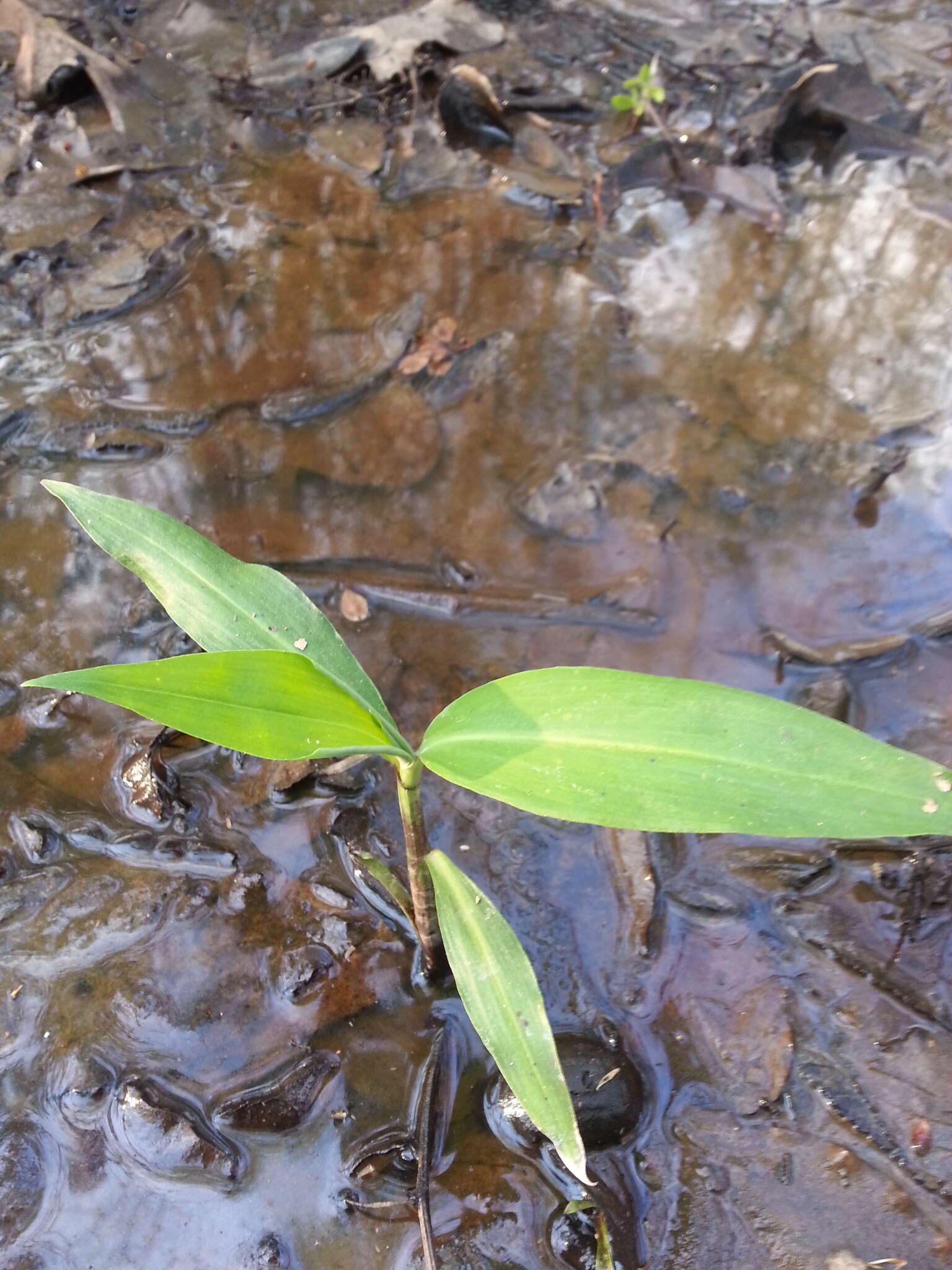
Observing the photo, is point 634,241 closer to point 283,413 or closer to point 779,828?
point 283,413

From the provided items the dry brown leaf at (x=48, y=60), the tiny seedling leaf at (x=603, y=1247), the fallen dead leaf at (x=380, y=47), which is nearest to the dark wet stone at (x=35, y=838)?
the tiny seedling leaf at (x=603, y=1247)

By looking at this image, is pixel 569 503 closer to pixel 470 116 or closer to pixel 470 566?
pixel 470 566

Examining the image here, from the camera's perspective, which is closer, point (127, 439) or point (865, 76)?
point (127, 439)

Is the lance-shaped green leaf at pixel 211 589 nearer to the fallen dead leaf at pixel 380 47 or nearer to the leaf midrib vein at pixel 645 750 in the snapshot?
the leaf midrib vein at pixel 645 750

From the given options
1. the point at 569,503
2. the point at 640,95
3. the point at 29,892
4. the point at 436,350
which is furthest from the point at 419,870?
the point at 640,95

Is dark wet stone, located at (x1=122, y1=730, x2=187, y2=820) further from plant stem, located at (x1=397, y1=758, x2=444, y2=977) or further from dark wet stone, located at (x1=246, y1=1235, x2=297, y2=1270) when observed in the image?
dark wet stone, located at (x1=246, y1=1235, x2=297, y2=1270)

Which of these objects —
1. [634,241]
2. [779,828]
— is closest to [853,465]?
[634,241]
